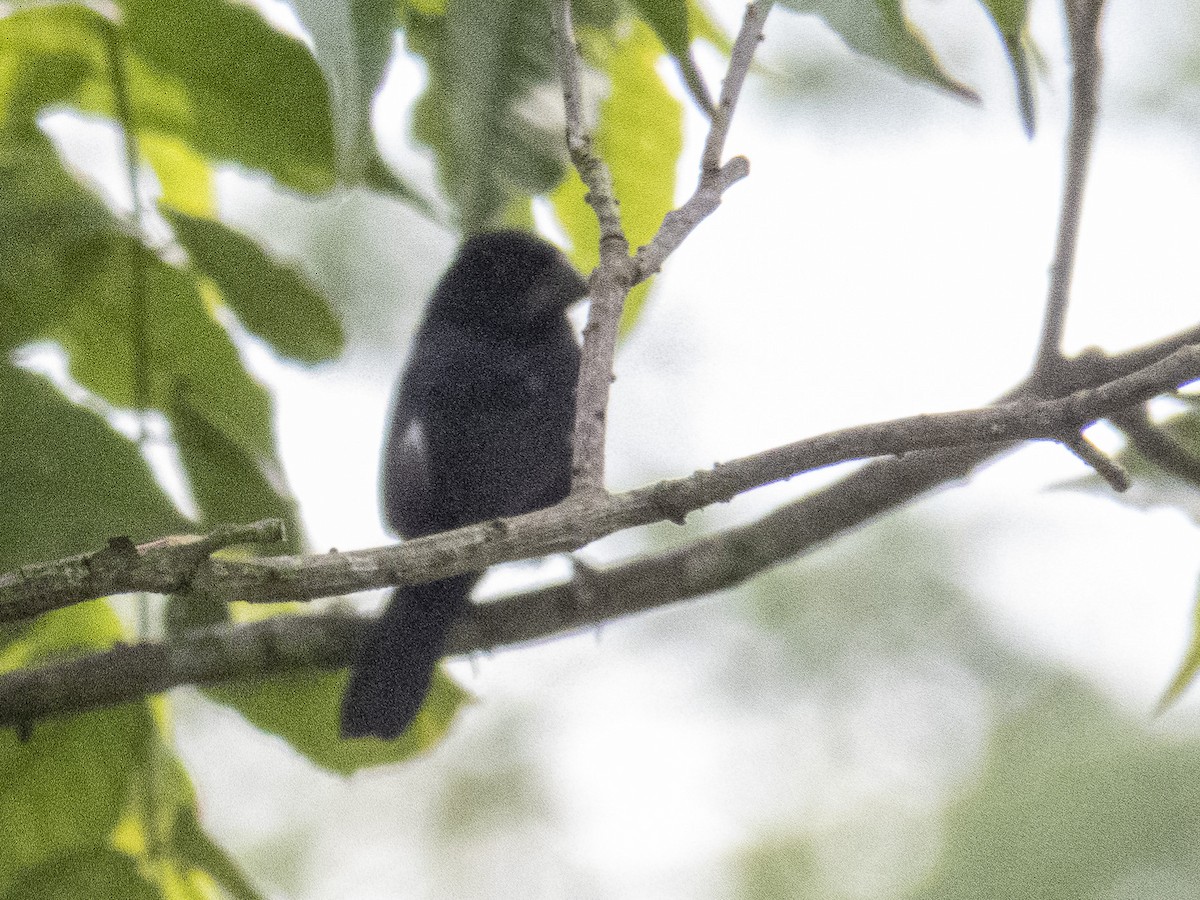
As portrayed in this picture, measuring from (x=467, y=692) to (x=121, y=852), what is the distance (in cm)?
83

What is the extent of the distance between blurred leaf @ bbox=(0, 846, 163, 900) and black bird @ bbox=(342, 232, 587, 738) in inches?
18.2

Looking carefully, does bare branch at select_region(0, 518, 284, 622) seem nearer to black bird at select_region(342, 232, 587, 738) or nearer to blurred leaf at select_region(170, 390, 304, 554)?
blurred leaf at select_region(170, 390, 304, 554)

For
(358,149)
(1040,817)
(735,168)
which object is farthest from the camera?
→ (1040,817)

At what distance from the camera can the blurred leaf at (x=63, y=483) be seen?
4.84 feet

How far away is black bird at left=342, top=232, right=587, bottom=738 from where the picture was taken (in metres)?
2.26

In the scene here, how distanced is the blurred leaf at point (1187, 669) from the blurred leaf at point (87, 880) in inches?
50.4

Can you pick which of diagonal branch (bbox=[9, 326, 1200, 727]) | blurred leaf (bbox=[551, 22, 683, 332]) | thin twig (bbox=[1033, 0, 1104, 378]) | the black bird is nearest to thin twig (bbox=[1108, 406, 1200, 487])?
diagonal branch (bbox=[9, 326, 1200, 727])

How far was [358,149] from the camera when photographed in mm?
1146

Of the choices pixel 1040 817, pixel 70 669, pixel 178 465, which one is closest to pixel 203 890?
pixel 70 669

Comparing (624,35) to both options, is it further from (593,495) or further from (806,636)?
(806,636)

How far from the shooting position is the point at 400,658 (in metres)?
2.23

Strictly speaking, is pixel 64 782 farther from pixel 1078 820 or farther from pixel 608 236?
pixel 1078 820

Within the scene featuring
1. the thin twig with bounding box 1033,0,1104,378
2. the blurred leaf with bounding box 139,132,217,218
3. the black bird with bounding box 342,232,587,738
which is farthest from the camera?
the black bird with bounding box 342,232,587,738

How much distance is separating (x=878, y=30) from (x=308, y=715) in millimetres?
1297
